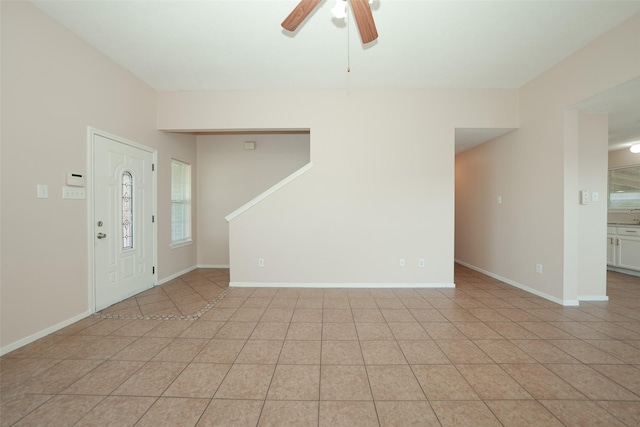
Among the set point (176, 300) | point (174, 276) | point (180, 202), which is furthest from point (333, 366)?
point (180, 202)

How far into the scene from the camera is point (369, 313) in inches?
115

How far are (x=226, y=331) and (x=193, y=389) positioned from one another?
799 mm

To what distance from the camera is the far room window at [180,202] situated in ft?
15.1

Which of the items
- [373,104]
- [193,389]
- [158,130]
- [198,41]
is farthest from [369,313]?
[158,130]

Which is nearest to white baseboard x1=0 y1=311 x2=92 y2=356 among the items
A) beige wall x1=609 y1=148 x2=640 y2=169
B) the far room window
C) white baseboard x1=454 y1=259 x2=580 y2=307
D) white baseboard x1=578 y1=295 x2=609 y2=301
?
the far room window

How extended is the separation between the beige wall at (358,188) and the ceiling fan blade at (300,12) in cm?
194

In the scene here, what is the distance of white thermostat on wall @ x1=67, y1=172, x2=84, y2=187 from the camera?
8.54 feet

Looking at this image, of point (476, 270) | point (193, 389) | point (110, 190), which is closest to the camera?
point (193, 389)

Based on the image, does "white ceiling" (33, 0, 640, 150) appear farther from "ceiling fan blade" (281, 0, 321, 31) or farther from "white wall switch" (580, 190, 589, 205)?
"white wall switch" (580, 190, 589, 205)

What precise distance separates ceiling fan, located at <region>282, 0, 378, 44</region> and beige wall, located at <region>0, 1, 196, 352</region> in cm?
246

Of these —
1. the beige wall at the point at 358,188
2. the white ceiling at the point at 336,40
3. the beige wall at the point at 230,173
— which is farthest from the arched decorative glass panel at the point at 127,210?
the beige wall at the point at 230,173

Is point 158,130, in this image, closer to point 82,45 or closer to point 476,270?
point 82,45

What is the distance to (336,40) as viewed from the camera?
2.78 meters

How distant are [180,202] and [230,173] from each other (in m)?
1.13
